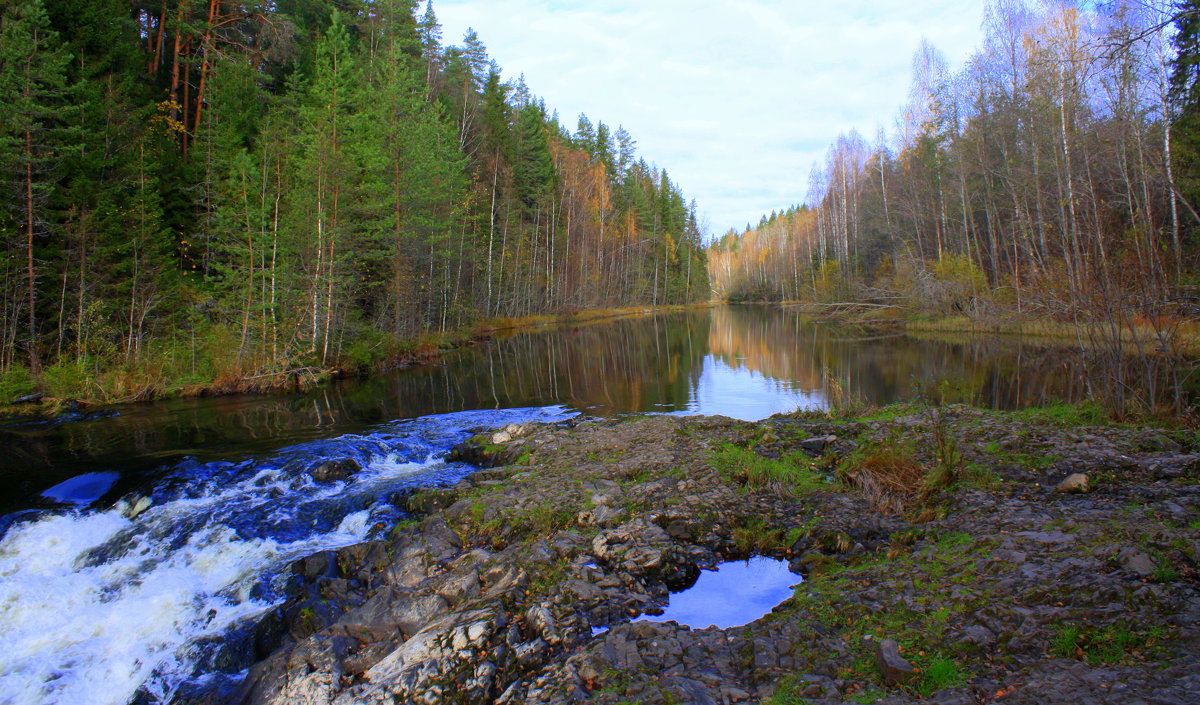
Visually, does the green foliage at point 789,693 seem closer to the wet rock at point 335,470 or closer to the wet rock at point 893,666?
the wet rock at point 893,666

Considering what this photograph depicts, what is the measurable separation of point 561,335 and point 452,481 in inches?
1121

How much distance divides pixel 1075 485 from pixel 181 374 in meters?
20.0

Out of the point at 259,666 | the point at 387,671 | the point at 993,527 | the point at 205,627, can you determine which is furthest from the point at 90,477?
the point at 993,527

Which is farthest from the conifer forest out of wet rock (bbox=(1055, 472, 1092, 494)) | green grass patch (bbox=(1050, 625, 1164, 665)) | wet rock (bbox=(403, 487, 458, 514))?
wet rock (bbox=(403, 487, 458, 514))

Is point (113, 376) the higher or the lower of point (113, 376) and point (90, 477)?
the higher

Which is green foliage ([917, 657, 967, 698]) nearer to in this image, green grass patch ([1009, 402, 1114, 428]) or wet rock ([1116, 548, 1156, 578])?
wet rock ([1116, 548, 1156, 578])

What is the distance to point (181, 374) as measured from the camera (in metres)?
17.6

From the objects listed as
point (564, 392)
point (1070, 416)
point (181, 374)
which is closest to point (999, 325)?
point (1070, 416)

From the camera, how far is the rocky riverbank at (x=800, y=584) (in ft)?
12.2

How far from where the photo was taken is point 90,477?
948cm

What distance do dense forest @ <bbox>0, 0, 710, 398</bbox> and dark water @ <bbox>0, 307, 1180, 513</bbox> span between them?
9.23ft

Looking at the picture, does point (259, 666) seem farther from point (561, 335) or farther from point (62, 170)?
point (561, 335)

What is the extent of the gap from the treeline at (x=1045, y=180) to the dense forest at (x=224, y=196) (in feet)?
64.7

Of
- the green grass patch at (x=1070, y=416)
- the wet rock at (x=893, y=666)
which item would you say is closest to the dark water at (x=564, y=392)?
the green grass patch at (x=1070, y=416)
